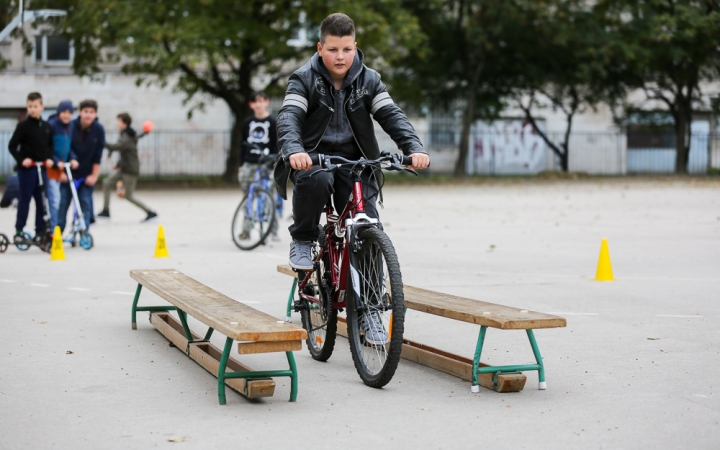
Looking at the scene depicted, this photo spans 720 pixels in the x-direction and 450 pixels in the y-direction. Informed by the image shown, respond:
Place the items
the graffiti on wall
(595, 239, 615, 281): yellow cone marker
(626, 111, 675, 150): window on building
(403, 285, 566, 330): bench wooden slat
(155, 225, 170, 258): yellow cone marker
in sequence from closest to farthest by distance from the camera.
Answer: (403, 285, 566, 330): bench wooden slat
(595, 239, 615, 281): yellow cone marker
(155, 225, 170, 258): yellow cone marker
(626, 111, 675, 150): window on building
the graffiti on wall

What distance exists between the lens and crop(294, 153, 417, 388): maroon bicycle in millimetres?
5270

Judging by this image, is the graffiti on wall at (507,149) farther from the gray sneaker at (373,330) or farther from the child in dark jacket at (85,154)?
the gray sneaker at (373,330)

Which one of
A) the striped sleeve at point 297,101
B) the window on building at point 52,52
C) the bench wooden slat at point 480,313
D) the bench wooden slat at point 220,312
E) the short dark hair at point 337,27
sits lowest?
the bench wooden slat at point 220,312

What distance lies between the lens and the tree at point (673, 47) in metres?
35.4

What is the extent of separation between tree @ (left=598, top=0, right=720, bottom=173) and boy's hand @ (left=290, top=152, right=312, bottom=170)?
104ft

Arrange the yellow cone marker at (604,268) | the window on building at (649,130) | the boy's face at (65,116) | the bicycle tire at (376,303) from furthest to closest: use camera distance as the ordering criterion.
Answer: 1. the window on building at (649,130)
2. the boy's face at (65,116)
3. the yellow cone marker at (604,268)
4. the bicycle tire at (376,303)

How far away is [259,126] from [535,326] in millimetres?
9497

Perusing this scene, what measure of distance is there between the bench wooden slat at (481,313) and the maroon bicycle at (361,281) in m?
0.35

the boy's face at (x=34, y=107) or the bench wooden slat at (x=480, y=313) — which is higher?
the boy's face at (x=34, y=107)

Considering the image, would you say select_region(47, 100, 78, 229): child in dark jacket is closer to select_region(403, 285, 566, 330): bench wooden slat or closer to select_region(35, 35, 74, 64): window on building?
select_region(403, 285, 566, 330): bench wooden slat

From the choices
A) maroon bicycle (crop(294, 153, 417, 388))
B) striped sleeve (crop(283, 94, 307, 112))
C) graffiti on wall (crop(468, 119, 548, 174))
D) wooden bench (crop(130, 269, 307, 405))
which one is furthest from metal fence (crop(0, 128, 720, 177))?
striped sleeve (crop(283, 94, 307, 112))

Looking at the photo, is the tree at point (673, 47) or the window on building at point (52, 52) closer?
the tree at point (673, 47)

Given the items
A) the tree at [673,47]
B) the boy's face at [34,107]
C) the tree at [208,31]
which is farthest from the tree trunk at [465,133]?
the boy's face at [34,107]

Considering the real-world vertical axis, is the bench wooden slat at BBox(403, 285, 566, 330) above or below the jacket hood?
below
